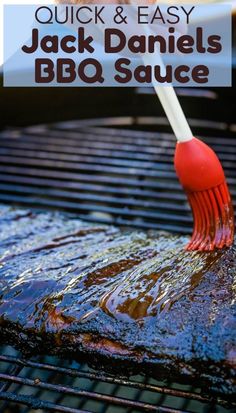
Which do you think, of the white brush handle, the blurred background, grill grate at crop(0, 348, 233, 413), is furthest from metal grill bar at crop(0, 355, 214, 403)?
the blurred background

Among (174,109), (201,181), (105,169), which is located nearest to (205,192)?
(201,181)

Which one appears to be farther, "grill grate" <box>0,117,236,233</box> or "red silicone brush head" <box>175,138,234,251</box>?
"grill grate" <box>0,117,236,233</box>

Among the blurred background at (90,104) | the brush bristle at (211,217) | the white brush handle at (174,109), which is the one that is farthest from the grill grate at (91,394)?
the blurred background at (90,104)

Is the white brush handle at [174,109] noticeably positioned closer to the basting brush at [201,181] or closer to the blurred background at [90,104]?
the basting brush at [201,181]

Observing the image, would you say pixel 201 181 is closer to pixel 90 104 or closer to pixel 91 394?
pixel 91 394

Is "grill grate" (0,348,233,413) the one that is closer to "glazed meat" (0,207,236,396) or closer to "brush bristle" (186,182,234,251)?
"glazed meat" (0,207,236,396)

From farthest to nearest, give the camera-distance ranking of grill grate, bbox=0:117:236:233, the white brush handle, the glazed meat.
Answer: grill grate, bbox=0:117:236:233 < the white brush handle < the glazed meat

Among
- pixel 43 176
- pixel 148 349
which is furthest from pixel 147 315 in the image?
pixel 43 176
